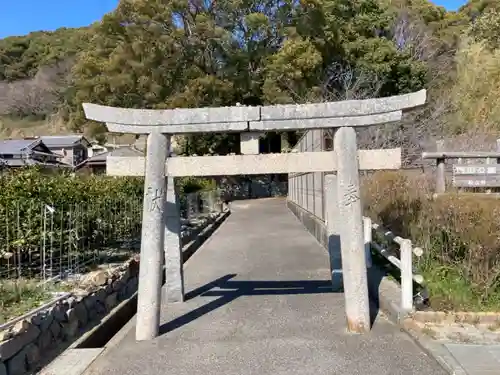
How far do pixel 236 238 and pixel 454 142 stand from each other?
25.0 ft

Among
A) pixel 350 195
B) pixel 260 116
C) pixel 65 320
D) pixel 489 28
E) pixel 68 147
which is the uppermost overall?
pixel 489 28

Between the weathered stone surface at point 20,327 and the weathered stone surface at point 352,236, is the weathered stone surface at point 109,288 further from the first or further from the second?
the weathered stone surface at point 352,236

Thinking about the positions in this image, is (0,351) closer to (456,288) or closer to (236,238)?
(456,288)

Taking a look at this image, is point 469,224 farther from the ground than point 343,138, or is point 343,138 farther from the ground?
point 343,138

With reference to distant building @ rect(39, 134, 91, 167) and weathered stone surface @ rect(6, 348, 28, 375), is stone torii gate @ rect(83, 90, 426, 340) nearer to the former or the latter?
weathered stone surface @ rect(6, 348, 28, 375)

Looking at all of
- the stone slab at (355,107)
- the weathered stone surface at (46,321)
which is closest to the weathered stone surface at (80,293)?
the weathered stone surface at (46,321)

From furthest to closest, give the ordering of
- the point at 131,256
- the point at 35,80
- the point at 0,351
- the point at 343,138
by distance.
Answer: the point at 35,80 → the point at 131,256 → the point at 343,138 → the point at 0,351

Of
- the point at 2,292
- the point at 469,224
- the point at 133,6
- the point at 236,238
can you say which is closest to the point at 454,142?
the point at 236,238

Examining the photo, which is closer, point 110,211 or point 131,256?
point 131,256

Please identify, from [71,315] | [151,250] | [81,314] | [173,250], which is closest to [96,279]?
[81,314]

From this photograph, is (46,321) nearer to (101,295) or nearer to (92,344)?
(92,344)

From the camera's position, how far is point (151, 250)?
18.9ft

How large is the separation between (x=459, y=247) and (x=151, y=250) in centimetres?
393

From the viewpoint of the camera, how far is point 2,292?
19.8 ft
